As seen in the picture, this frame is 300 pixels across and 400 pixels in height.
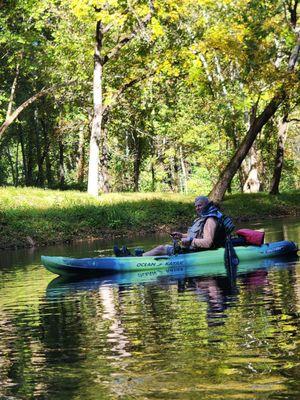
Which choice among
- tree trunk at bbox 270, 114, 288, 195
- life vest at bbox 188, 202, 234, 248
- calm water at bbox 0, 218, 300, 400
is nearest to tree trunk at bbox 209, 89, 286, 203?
tree trunk at bbox 270, 114, 288, 195

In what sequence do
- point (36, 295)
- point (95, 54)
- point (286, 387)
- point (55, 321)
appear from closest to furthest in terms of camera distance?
1. point (286, 387)
2. point (55, 321)
3. point (36, 295)
4. point (95, 54)

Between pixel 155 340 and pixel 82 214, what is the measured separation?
74.9ft

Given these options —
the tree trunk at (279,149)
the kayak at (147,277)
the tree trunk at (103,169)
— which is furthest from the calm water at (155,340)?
the tree trunk at (279,149)

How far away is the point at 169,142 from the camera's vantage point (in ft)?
176

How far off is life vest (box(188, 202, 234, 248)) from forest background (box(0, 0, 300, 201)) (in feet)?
43.4

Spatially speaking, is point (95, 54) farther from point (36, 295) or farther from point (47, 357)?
point (47, 357)

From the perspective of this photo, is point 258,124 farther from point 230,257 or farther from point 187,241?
point 187,241

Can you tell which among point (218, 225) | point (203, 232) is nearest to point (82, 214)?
point (203, 232)

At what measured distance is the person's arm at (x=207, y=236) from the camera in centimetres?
1583

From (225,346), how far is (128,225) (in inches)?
952

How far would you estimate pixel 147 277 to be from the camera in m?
15.7

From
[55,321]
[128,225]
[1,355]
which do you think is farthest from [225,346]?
[128,225]

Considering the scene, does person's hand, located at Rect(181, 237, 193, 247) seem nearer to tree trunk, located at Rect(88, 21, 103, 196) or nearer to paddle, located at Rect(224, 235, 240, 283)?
paddle, located at Rect(224, 235, 240, 283)

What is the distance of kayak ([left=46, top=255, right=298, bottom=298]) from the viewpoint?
14781mm
